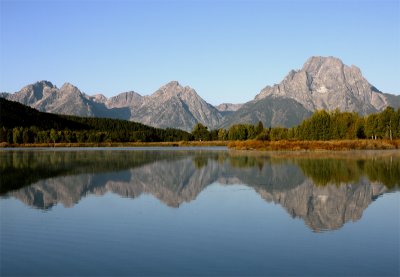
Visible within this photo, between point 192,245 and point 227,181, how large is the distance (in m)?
26.2

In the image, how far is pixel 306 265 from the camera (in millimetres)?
16031

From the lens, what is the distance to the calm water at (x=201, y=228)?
53.1 feet

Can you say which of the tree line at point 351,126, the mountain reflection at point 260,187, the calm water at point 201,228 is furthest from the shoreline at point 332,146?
the calm water at point 201,228

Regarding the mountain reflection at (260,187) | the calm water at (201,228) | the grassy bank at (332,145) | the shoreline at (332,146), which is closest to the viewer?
the calm water at (201,228)

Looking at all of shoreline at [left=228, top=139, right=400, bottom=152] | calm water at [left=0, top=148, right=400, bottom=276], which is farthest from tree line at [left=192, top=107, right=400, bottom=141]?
calm water at [left=0, top=148, right=400, bottom=276]

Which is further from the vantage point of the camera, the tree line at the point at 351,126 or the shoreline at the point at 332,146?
the tree line at the point at 351,126

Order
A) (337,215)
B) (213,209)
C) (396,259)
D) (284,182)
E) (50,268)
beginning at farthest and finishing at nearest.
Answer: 1. (284,182)
2. (213,209)
3. (337,215)
4. (396,259)
5. (50,268)

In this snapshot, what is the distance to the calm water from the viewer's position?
16.2 metres

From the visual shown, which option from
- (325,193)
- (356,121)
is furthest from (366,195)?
(356,121)

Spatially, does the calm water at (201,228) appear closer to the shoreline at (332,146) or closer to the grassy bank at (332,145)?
the shoreline at (332,146)

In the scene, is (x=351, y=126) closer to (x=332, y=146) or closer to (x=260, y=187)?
(x=332, y=146)

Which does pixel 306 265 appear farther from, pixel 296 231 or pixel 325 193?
pixel 325 193

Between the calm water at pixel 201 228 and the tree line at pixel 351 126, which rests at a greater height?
the tree line at pixel 351 126

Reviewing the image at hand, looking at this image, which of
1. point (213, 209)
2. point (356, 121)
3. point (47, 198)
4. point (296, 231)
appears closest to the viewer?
point (296, 231)
